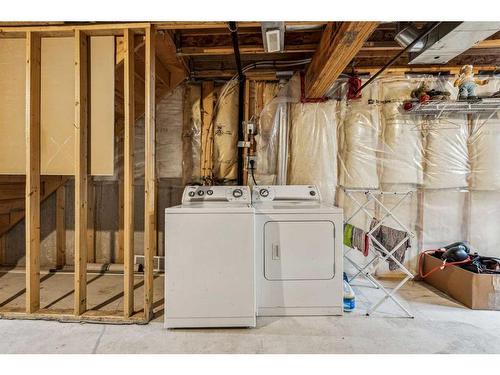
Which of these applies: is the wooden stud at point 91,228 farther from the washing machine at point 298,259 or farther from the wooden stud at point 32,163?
the washing machine at point 298,259

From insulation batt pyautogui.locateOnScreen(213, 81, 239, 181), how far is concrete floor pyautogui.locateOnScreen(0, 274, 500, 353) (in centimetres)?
174

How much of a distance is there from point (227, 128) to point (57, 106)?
165 centimetres

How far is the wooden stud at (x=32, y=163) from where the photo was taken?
211 centimetres

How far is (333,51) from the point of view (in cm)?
201

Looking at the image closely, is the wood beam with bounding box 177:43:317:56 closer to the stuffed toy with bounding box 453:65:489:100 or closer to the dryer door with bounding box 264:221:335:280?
the stuffed toy with bounding box 453:65:489:100

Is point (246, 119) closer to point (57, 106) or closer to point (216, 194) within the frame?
point (216, 194)

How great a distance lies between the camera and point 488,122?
2.97m

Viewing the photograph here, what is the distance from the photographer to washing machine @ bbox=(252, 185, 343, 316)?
221cm

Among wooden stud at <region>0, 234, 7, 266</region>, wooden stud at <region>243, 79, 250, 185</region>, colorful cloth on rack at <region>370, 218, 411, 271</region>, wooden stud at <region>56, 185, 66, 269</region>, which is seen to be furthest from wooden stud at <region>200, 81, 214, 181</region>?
wooden stud at <region>0, 234, 7, 266</region>

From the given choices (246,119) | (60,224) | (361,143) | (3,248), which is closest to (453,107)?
(361,143)

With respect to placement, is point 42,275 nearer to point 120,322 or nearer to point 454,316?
point 120,322

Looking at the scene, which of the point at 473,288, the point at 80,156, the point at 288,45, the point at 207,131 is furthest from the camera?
the point at 207,131

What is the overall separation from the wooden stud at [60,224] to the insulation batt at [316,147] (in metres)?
2.86

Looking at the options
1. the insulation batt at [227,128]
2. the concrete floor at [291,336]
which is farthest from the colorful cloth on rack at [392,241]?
the insulation batt at [227,128]
